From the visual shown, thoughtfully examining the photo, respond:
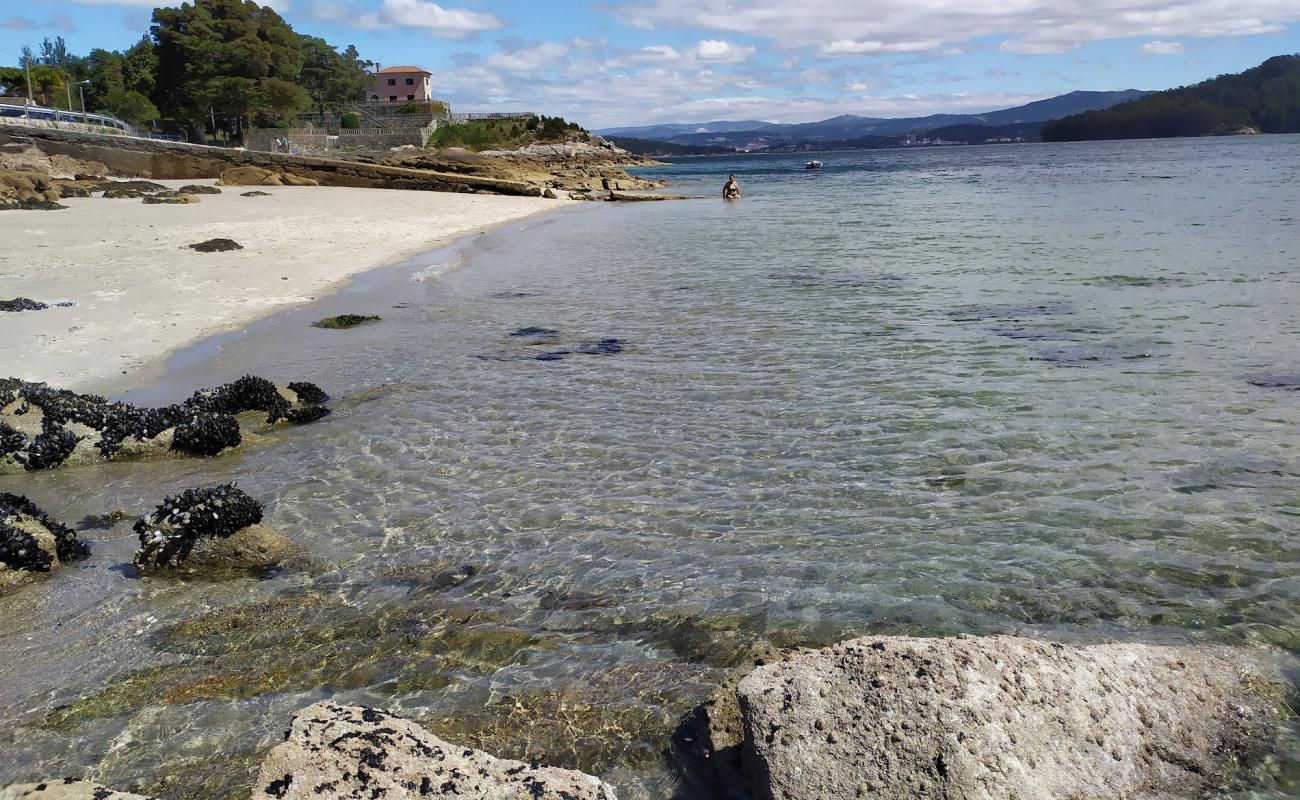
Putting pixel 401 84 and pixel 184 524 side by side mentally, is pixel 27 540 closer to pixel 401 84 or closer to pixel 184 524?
pixel 184 524

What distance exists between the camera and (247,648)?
483cm

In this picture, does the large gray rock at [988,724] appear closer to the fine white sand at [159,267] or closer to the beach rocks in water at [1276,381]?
the beach rocks in water at [1276,381]

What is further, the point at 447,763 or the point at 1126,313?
the point at 1126,313

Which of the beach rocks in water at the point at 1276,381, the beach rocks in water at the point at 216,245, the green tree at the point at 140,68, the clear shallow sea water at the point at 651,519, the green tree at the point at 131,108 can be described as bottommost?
the clear shallow sea water at the point at 651,519

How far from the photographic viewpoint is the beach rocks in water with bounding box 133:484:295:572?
228 inches

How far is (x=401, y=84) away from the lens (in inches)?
5448

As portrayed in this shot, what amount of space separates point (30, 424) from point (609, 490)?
19.0 feet

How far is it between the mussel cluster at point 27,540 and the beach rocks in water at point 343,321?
770 cm

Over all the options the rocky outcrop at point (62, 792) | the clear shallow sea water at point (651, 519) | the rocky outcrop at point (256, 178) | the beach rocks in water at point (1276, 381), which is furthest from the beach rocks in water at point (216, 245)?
the rocky outcrop at point (256, 178)

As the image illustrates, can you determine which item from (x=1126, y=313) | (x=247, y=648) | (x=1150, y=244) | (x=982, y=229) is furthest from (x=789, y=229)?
(x=247, y=648)

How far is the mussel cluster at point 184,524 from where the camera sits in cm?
580

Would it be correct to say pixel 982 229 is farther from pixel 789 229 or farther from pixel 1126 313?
pixel 1126 313

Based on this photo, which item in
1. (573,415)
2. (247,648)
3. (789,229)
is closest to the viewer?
(247,648)

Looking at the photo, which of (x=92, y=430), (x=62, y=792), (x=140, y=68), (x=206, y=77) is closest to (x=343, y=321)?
(x=92, y=430)
